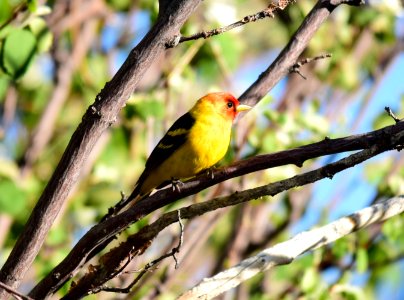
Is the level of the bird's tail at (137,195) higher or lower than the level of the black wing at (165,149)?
lower

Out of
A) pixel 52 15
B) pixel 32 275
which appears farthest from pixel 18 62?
pixel 32 275

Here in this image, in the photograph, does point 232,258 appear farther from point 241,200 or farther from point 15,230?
point 241,200

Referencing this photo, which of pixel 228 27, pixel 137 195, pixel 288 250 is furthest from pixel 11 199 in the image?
pixel 228 27

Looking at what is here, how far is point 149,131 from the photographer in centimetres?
452

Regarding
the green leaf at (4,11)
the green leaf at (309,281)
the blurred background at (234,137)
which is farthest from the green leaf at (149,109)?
the green leaf at (309,281)

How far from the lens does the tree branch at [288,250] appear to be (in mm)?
2590

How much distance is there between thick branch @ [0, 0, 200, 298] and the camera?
2.23 meters

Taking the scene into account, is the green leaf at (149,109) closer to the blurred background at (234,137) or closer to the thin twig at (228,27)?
the blurred background at (234,137)

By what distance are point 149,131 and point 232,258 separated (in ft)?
3.01

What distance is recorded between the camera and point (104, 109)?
2240 millimetres

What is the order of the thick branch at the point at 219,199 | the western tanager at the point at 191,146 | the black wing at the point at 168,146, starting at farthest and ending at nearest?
Answer: the black wing at the point at 168,146
the western tanager at the point at 191,146
the thick branch at the point at 219,199

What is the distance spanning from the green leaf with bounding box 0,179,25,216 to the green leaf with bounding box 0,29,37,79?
0.83 m

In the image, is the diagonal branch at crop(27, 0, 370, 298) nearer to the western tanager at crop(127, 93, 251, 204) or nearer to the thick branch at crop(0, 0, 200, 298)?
the thick branch at crop(0, 0, 200, 298)

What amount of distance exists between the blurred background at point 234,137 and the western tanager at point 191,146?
156 mm
